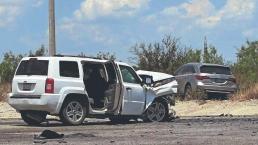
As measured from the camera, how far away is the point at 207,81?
30000 mm

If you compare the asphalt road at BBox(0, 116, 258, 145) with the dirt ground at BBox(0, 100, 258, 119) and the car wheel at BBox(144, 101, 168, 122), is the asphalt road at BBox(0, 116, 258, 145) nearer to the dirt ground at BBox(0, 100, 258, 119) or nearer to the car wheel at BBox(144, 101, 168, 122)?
the car wheel at BBox(144, 101, 168, 122)

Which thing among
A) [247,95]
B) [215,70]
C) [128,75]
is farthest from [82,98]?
[215,70]

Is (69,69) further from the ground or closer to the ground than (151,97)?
further from the ground

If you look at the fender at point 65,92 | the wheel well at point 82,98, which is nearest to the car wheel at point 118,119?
the wheel well at point 82,98

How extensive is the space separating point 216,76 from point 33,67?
42.8 feet

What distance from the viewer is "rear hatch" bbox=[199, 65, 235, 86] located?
29969 millimetres

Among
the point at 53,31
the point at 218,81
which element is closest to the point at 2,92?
the point at 53,31

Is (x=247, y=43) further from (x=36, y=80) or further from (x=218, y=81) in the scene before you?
(x=36, y=80)

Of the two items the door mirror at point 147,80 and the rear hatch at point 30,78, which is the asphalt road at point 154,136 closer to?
the rear hatch at point 30,78

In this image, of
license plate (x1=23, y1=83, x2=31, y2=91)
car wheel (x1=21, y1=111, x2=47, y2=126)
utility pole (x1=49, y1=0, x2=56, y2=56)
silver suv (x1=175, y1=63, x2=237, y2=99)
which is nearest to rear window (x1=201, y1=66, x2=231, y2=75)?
silver suv (x1=175, y1=63, x2=237, y2=99)

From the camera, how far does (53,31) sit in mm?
25734

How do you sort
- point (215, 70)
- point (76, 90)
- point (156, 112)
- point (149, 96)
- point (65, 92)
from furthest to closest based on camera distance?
1. point (215, 70)
2. point (156, 112)
3. point (149, 96)
4. point (76, 90)
5. point (65, 92)

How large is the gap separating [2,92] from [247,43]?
22.7 meters

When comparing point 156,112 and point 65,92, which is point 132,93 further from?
point 65,92
